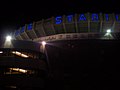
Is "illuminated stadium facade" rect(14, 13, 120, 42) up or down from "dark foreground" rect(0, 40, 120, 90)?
up

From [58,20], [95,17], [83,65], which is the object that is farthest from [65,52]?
[95,17]

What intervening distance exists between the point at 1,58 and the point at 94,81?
15647 mm

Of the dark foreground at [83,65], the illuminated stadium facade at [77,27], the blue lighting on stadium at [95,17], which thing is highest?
the blue lighting on stadium at [95,17]

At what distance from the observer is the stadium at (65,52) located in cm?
2850

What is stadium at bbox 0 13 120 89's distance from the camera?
28.5 metres

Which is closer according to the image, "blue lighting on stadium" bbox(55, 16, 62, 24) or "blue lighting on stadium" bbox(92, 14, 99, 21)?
"blue lighting on stadium" bbox(92, 14, 99, 21)

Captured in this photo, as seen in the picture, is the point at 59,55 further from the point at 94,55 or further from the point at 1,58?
the point at 1,58

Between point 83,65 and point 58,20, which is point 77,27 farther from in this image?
point 83,65

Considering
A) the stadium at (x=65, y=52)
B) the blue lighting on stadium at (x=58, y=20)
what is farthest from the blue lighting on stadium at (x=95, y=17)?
the blue lighting on stadium at (x=58, y=20)

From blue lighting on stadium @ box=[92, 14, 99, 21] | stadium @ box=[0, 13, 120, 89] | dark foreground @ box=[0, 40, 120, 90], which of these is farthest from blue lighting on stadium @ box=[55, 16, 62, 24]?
blue lighting on stadium @ box=[92, 14, 99, 21]

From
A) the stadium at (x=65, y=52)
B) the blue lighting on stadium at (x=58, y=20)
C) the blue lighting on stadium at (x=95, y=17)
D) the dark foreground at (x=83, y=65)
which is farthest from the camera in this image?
the blue lighting on stadium at (x=58, y=20)

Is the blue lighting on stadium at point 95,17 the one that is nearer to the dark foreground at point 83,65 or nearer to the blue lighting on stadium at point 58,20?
the dark foreground at point 83,65

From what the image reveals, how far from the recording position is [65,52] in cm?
3456

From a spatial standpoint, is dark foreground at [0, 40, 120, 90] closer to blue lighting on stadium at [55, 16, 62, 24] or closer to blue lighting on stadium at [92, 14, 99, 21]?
blue lighting on stadium at [55, 16, 62, 24]
